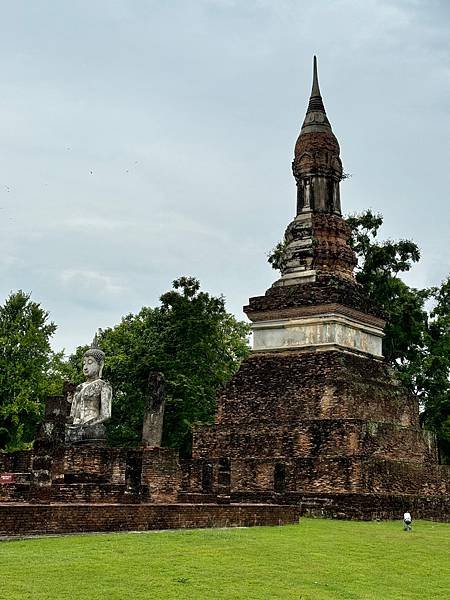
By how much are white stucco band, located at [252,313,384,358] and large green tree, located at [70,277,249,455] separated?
939cm

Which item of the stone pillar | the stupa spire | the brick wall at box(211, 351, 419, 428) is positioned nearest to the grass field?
the stone pillar

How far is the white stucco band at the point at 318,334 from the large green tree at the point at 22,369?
15739 millimetres

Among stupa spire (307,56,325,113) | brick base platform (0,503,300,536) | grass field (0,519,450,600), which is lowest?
grass field (0,519,450,600)

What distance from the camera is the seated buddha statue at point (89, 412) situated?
19781mm

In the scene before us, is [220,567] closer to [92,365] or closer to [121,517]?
[121,517]

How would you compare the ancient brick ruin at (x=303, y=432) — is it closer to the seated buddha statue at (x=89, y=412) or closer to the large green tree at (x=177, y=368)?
the seated buddha statue at (x=89, y=412)

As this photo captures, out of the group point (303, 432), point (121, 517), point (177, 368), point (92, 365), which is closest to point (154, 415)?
point (92, 365)

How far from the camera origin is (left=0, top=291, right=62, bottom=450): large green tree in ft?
123

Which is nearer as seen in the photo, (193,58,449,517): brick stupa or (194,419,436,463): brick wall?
(193,58,449,517): brick stupa

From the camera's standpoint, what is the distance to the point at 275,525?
54.1 feet

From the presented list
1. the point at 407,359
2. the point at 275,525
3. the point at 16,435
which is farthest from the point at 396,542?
the point at 16,435

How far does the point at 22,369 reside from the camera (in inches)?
1501

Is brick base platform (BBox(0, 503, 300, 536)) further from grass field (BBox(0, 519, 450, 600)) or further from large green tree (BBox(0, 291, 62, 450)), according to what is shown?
large green tree (BBox(0, 291, 62, 450))

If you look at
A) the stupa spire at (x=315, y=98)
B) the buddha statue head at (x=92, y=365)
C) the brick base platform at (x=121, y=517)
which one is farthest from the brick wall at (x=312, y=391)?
the stupa spire at (x=315, y=98)
